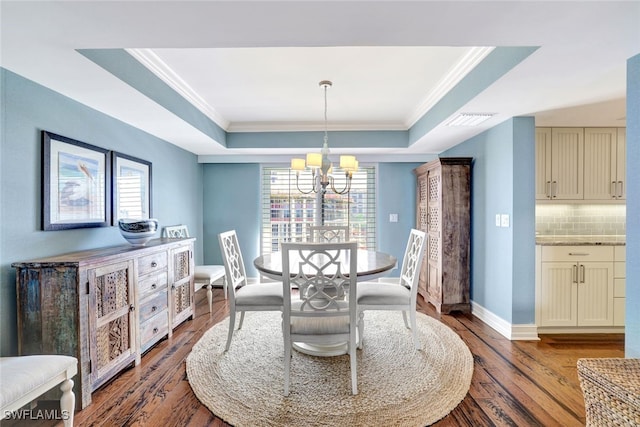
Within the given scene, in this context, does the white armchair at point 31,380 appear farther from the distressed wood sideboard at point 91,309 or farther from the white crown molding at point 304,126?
the white crown molding at point 304,126

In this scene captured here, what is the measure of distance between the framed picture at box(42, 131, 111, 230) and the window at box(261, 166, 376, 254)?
2369mm

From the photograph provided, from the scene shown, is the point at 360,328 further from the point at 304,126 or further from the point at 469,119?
the point at 304,126

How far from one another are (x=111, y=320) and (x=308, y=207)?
3006mm

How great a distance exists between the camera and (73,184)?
2170 mm

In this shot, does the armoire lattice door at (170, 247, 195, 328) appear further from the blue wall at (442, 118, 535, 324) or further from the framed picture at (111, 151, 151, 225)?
the blue wall at (442, 118, 535, 324)

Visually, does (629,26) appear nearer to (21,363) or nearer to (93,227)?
(21,363)

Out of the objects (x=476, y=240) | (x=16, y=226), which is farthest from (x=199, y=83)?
(x=476, y=240)

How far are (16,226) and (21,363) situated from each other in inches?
33.5

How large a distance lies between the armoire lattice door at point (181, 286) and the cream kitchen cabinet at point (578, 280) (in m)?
3.54

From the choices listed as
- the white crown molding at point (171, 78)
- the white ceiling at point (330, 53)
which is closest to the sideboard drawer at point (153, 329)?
the white ceiling at point (330, 53)

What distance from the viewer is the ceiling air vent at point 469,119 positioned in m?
2.62

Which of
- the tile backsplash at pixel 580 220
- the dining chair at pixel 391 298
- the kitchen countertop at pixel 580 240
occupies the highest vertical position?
the tile backsplash at pixel 580 220

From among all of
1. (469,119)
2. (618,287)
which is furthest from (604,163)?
(469,119)

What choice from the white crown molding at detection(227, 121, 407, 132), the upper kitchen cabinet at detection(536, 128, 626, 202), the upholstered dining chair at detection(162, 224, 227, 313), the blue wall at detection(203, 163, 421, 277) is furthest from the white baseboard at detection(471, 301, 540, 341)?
the upholstered dining chair at detection(162, 224, 227, 313)
